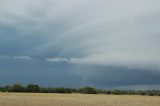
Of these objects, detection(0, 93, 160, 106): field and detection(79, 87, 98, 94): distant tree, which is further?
detection(79, 87, 98, 94): distant tree

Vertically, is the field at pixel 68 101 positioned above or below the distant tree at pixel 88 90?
below

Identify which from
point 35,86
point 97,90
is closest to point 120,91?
point 97,90

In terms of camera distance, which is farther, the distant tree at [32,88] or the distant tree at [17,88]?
the distant tree at [32,88]

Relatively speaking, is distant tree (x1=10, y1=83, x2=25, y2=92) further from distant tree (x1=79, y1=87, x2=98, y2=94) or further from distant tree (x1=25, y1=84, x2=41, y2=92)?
distant tree (x1=79, y1=87, x2=98, y2=94)

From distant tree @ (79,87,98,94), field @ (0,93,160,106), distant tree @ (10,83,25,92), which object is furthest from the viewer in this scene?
distant tree @ (79,87,98,94)

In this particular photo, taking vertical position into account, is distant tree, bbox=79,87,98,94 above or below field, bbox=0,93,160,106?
above

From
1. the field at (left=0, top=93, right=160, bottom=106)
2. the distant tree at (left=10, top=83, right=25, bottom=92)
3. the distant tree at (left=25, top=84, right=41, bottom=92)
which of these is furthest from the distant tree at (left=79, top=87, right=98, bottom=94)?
the field at (left=0, top=93, right=160, bottom=106)

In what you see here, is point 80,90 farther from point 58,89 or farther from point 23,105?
point 23,105

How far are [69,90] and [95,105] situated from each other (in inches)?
2349

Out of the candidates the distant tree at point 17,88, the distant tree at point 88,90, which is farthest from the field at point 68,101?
the distant tree at point 88,90

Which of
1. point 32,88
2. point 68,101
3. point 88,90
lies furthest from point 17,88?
point 68,101

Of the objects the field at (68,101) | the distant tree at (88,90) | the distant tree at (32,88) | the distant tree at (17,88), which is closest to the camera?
the field at (68,101)

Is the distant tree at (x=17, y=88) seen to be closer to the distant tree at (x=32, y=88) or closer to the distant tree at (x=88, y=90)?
the distant tree at (x=32, y=88)

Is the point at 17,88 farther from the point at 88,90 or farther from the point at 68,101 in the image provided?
the point at 68,101
